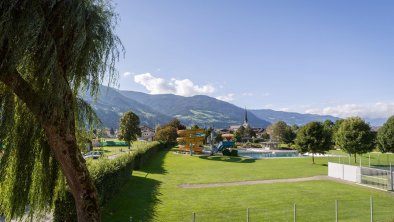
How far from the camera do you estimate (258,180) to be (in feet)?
107

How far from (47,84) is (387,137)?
164 feet

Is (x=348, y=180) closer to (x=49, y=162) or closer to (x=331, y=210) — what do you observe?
(x=331, y=210)

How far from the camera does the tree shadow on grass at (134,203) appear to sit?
17.4 metres

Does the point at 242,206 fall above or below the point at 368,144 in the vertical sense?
below

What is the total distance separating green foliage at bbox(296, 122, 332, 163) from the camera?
153 feet

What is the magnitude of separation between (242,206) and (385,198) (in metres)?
11.4

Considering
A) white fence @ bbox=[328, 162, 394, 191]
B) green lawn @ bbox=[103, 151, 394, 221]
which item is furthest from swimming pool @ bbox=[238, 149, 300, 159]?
green lawn @ bbox=[103, 151, 394, 221]

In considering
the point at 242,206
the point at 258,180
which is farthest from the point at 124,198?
the point at 258,180

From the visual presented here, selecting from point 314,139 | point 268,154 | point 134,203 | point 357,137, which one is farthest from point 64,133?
point 268,154

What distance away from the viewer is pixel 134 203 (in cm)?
2062

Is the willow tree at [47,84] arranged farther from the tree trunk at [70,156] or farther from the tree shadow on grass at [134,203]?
the tree shadow on grass at [134,203]

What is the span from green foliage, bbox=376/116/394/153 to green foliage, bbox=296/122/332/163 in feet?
24.3

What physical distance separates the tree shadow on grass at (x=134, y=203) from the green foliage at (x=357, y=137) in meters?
26.8

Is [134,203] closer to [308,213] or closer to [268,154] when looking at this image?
[308,213]
